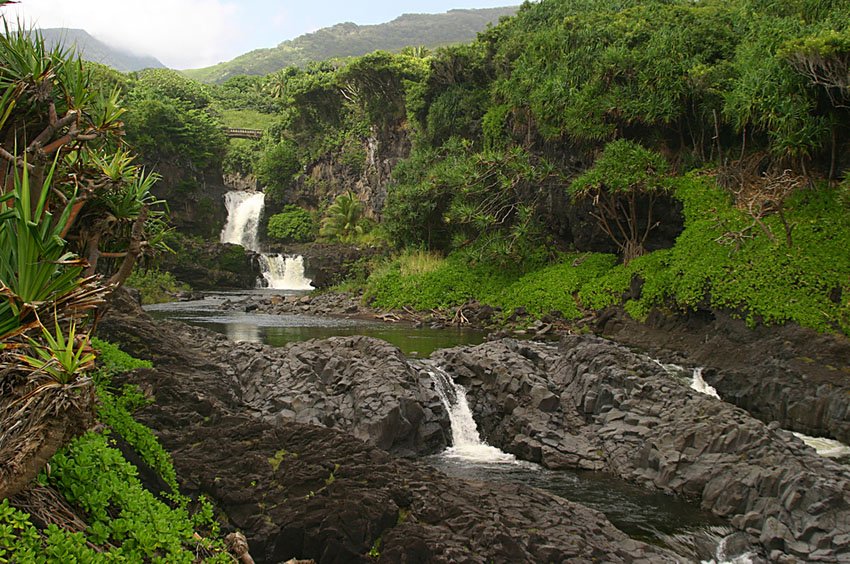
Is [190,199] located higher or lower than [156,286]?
higher

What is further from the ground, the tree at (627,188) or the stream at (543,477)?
the tree at (627,188)

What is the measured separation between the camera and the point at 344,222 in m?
43.2

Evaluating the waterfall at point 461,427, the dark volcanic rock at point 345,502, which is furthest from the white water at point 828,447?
the dark volcanic rock at point 345,502

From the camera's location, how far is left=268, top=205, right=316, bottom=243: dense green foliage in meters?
46.0

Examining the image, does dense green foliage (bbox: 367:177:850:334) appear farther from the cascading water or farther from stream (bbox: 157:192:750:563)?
the cascading water

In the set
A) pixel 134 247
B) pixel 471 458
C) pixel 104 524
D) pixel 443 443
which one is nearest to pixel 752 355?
pixel 471 458

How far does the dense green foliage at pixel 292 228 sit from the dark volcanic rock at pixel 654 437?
3174 centimetres

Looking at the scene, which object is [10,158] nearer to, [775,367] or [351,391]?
[351,391]

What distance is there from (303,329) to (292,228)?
24.2m

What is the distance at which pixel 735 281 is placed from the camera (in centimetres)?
1794

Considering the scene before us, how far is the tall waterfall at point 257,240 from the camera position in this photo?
3953 centimetres

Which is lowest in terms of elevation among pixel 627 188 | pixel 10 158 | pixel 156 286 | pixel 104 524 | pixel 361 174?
pixel 156 286

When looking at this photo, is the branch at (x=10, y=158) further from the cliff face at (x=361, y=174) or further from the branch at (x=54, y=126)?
the cliff face at (x=361, y=174)

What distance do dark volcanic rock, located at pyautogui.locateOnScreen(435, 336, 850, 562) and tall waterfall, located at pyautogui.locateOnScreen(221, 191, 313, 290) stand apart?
82.0 ft
